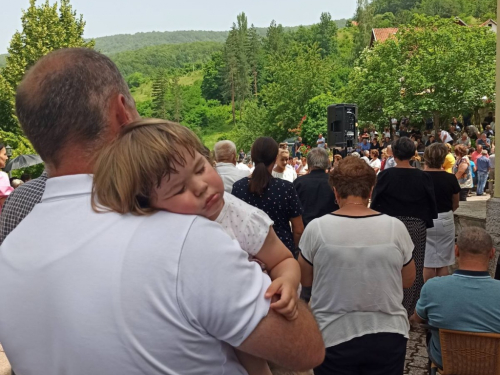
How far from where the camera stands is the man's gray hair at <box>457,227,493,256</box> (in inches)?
134

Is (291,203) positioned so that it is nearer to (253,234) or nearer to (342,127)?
(253,234)

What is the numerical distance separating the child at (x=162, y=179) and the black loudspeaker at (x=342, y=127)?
50.1 feet

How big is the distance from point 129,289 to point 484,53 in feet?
113

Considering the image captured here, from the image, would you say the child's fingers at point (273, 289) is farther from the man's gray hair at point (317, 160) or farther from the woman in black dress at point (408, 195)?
the man's gray hair at point (317, 160)

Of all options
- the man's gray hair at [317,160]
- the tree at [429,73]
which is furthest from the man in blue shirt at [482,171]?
the tree at [429,73]

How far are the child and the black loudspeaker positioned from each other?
15272 millimetres

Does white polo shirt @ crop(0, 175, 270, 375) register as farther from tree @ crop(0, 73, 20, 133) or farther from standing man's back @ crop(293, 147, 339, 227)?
tree @ crop(0, 73, 20, 133)

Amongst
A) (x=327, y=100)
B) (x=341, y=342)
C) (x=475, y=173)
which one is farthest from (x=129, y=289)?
(x=327, y=100)

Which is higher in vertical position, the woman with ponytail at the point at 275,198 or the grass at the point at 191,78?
the woman with ponytail at the point at 275,198

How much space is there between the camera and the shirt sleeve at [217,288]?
120 cm

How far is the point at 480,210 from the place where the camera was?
7.29m

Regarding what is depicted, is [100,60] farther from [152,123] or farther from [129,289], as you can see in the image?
[129,289]

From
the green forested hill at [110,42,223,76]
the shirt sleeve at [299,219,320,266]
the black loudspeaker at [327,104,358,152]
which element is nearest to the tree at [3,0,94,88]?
the black loudspeaker at [327,104,358,152]

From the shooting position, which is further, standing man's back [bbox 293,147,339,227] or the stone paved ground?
standing man's back [bbox 293,147,339,227]
